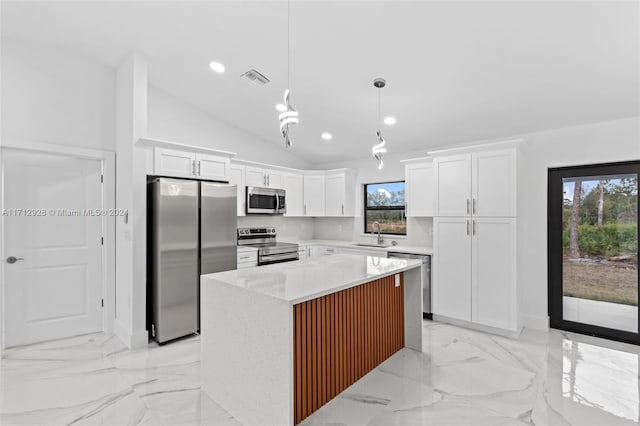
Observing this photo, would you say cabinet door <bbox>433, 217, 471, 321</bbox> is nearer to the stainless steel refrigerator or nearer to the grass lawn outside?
the grass lawn outside

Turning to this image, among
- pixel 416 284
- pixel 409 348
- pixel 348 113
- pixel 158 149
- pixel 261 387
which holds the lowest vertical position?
pixel 409 348

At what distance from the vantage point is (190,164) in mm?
3721

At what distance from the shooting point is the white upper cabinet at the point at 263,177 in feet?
15.9

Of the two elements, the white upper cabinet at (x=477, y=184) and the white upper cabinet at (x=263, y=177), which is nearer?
the white upper cabinet at (x=477, y=184)

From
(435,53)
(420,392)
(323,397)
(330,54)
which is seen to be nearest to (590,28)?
(435,53)

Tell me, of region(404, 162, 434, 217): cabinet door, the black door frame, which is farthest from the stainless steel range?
the black door frame

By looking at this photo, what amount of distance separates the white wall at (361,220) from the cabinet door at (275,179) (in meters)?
1.22

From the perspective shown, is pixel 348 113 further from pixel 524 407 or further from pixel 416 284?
pixel 524 407

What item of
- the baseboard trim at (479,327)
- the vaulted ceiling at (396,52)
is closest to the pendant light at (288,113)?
the vaulted ceiling at (396,52)

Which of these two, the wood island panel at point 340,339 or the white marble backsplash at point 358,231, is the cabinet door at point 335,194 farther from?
the wood island panel at point 340,339

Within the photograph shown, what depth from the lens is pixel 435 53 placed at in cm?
280

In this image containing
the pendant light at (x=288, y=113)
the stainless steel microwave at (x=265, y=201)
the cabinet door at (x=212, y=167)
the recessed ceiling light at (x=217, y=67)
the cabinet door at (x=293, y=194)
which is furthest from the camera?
the cabinet door at (x=293, y=194)

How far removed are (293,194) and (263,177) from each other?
719 millimetres

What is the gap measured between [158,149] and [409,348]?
11.2 feet
